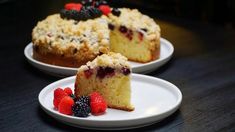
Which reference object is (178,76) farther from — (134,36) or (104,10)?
(104,10)

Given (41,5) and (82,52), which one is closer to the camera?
(82,52)

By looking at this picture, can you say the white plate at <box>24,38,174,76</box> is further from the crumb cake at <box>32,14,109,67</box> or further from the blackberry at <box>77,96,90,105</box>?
the blackberry at <box>77,96,90,105</box>

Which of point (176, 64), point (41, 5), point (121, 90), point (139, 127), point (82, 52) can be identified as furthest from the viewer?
point (41, 5)

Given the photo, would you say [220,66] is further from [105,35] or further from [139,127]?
[139,127]

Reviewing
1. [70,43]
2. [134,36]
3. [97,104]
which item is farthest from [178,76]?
[97,104]

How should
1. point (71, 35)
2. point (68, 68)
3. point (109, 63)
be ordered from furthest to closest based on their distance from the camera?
point (71, 35), point (68, 68), point (109, 63)

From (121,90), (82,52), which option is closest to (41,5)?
(82,52)
